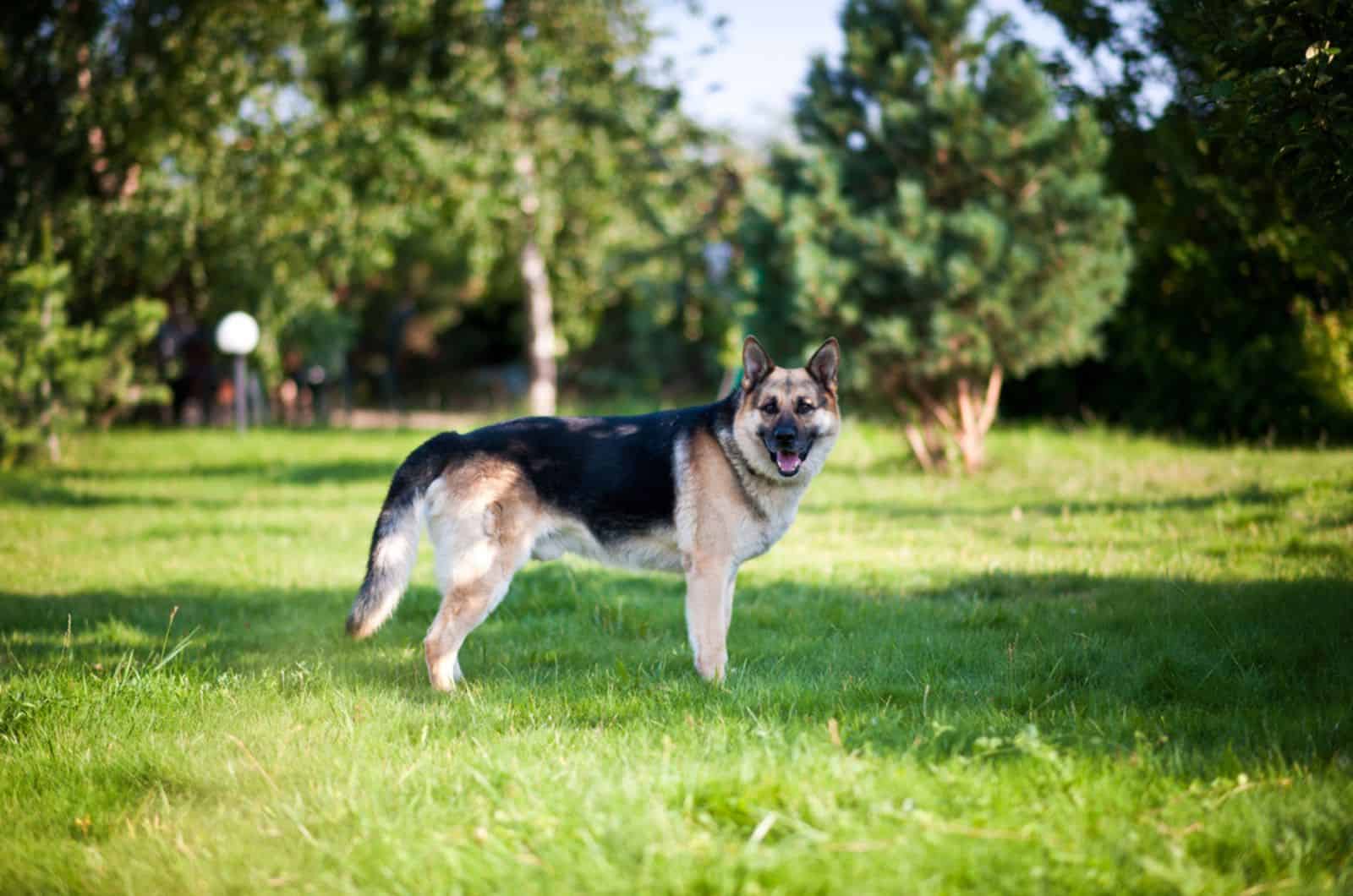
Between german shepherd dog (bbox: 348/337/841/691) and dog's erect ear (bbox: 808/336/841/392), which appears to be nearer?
german shepherd dog (bbox: 348/337/841/691)

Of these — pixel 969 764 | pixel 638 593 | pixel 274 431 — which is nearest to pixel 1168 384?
pixel 638 593

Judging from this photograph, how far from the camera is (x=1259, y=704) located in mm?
4250

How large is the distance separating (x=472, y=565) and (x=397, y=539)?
40 centimetres

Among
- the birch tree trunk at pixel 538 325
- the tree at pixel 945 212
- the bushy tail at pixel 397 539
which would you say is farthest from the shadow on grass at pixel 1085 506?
the birch tree trunk at pixel 538 325

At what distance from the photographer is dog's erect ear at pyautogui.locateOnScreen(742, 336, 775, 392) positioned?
5.44 meters

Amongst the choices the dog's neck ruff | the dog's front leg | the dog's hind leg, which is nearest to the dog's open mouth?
the dog's neck ruff

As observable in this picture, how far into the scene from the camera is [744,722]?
415 centimetres

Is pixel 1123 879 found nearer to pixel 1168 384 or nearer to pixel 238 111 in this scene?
pixel 1168 384

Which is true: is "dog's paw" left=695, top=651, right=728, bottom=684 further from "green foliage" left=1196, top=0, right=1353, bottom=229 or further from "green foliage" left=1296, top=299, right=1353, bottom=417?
"green foliage" left=1296, top=299, right=1353, bottom=417

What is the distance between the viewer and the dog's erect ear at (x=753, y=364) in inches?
214

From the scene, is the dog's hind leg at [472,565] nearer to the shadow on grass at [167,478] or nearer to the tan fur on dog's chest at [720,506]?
the tan fur on dog's chest at [720,506]

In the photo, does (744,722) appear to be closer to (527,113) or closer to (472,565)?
(472,565)

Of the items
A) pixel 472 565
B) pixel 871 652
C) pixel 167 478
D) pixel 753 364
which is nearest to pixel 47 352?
pixel 167 478

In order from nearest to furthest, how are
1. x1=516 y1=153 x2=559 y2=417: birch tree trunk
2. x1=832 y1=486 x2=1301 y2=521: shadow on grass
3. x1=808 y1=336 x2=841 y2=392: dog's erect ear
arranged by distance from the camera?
x1=808 y1=336 x2=841 y2=392: dog's erect ear, x1=832 y1=486 x2=1301 y2=521: shadow on grass, x1=516 y1=153 x2=559 y2=417: birch tree trunk
